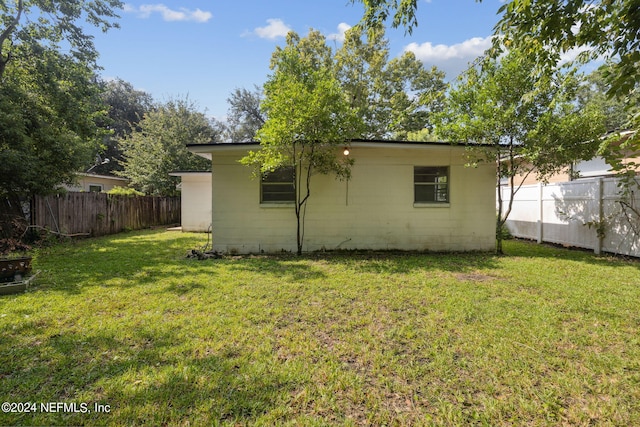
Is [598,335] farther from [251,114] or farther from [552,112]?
[251,114]

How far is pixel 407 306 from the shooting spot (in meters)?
4.13

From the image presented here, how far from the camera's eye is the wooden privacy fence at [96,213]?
979 cm

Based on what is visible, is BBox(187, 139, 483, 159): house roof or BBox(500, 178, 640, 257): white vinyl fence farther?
BBox(187, 139, 483, 159): house roof

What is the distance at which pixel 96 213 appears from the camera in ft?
38.6

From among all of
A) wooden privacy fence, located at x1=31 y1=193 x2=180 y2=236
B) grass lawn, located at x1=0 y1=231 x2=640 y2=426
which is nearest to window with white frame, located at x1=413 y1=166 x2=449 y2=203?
grass lawn, located at x1=0 y1=231 x2=640 y2=426

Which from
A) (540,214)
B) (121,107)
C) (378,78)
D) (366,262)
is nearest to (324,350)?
(366,262)

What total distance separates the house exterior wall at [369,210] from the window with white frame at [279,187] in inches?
8.5

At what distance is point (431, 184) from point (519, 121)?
2532mm

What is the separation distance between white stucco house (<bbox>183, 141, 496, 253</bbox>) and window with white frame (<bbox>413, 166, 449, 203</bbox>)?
0.09 feet

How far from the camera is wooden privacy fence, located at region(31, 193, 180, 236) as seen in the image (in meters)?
9.79

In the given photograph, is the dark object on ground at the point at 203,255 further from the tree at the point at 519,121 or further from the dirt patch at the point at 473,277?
the tree at the point at 519,121

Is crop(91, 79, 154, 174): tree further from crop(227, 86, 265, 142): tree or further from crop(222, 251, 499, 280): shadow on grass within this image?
crop(222, 251, 499, 280): shadow on grass

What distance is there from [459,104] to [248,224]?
647 centimetres

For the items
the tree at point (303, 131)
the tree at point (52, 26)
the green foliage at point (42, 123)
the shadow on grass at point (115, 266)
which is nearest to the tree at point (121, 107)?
the tree at point (52, 26)
